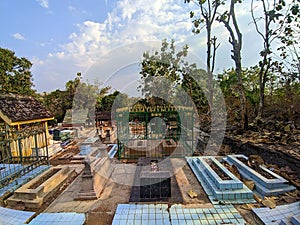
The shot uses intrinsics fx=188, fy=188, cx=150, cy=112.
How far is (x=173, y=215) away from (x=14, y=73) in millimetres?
18211

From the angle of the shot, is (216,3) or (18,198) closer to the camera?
(18,198)

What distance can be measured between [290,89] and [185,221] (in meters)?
8.27

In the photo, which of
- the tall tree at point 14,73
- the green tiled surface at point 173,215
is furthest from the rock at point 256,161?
the tall tree at point 14,73

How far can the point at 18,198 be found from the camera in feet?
13.5

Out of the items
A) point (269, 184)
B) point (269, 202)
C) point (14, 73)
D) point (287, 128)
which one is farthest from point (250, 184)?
point (14, 73)

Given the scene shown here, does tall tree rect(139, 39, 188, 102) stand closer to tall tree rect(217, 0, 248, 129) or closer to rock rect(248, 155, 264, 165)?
tall tree rect(217, 0, 248, 129)

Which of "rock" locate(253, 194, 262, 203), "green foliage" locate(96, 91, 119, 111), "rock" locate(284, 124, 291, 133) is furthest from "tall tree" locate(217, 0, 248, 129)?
"green foliage" locate(96, 91, 119, 111)

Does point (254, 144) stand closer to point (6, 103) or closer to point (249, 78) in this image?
point (249, 78)

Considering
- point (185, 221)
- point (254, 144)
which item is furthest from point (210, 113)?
point (185, 221)

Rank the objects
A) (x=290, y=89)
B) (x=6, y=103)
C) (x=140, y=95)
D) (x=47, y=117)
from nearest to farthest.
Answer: (x=6, y=103) → (x=290, y=89) → (x=47, y=117) → (x=140, y=95)

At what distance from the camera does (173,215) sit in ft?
11.1

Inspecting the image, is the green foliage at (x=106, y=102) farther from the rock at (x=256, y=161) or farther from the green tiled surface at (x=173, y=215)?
the green tiled surface at (x=173, y=215)

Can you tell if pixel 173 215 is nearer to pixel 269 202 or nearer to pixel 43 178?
pixel 269 202

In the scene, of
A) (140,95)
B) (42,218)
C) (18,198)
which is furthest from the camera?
(140,95)
